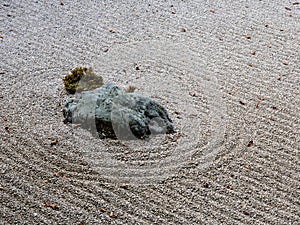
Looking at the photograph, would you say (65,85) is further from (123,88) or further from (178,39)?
(178,39)

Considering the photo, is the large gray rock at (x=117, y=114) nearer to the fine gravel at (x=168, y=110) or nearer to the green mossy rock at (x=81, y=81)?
the fine gravel at (x=168, y=110)

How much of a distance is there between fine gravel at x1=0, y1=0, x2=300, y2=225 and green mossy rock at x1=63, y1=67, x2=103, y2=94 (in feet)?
0.45

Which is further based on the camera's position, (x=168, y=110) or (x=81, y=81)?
(x=81, y=81)

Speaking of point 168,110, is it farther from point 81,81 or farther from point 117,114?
point 81,81

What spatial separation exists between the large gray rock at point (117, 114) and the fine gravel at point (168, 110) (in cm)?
12

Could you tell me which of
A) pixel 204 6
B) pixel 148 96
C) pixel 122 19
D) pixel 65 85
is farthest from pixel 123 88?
pixel 204 6

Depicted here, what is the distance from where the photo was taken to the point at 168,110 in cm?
501

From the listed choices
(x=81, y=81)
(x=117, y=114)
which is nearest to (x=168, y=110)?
(x=117, y=114)

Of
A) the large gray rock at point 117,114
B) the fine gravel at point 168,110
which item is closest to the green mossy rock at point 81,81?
the fine gravel at point 168,110

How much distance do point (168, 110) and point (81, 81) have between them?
1114 mm

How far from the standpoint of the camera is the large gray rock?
15.1ft

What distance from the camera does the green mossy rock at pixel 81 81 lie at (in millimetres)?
5195

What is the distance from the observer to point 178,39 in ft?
20.7

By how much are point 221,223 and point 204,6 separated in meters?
4.44
